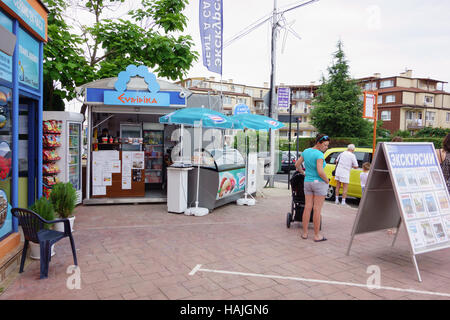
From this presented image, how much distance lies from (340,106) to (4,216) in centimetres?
3178

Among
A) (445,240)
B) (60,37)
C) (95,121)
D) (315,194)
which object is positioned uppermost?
(60,37)

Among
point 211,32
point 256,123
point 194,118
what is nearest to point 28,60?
point 194,118

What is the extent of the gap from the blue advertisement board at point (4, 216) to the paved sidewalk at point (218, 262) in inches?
22.4

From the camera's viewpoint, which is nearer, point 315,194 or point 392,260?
point 392,260

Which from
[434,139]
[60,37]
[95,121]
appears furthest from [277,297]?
[434,139]

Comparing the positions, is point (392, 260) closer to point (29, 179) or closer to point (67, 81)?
point (29, 179)

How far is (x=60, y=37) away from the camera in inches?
361

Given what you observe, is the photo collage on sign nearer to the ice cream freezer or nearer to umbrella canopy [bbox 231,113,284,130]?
the ice cream freezer

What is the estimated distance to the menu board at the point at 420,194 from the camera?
14.2ft

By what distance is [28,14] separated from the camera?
15.9ft

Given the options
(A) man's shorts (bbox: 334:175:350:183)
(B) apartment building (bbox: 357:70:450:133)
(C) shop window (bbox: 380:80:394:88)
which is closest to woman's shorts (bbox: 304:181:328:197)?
(A) man's shorts (bbox: 334:175:350:183)

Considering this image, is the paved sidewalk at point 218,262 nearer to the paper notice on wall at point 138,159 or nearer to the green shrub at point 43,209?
the green shrub at point 43,209

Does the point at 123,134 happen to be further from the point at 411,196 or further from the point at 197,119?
the point at 411,196
